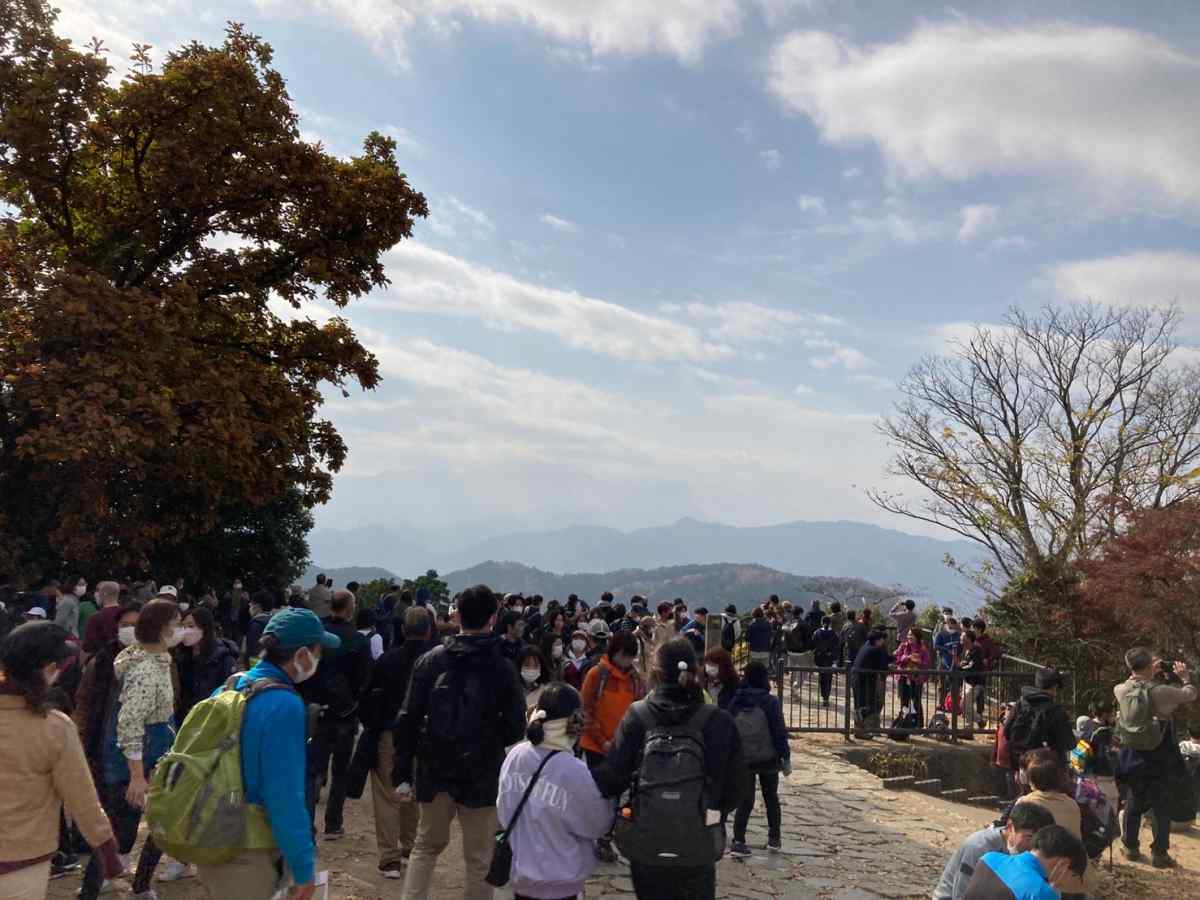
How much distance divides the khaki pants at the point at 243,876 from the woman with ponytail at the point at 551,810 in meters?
1.12

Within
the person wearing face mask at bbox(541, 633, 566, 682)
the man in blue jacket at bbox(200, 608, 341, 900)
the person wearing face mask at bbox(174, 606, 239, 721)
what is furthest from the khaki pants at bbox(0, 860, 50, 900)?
the person wearing face mask at bbox(541, 633, 566, 682)

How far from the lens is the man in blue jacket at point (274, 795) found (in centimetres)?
341

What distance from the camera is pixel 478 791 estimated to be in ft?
16.0

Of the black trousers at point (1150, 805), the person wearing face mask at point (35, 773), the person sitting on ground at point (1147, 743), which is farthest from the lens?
the black trousers at point (1150, 805)

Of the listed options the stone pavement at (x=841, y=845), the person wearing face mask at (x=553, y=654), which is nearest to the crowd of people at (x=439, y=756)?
the person wearing face mask at (x=553, y=654)

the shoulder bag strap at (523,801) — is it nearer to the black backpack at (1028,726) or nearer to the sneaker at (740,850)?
the sneaker at (740,850)

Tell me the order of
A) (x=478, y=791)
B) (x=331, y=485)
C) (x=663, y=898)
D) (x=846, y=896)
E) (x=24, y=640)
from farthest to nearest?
(x=331, y=485)
(x=846, y=896)
(x=478, y=791)
(x=663, y=898)
(x=24, y=640)

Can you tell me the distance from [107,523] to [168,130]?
6.49 meters

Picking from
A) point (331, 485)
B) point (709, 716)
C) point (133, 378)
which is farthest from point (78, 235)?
point (709, 716)

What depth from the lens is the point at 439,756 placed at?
4.91 meters

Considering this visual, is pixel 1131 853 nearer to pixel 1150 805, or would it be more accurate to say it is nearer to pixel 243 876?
pixel 1150 805

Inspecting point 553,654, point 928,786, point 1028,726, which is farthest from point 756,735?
point 928,786

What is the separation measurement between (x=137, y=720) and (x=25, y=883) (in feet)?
5.88

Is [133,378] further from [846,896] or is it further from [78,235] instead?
[846,896]
